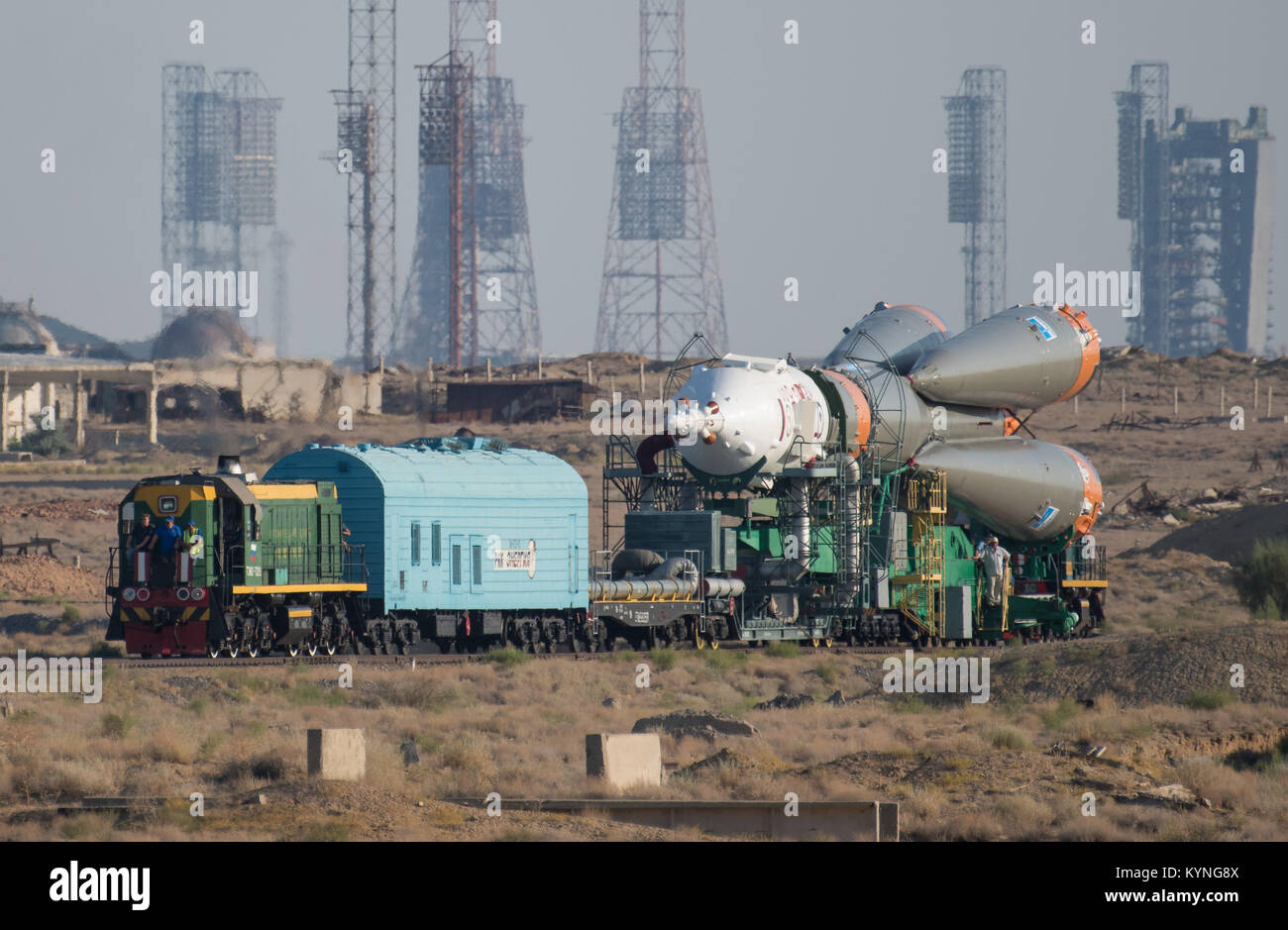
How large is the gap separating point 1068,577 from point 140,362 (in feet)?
200

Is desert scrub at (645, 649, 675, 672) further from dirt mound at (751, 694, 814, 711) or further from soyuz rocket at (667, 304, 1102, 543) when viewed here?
dirt mound at (751, 694, 814, 711)

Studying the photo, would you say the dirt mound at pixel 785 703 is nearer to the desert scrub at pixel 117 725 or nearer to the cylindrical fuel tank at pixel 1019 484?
the desert scrub at pixel 117 725

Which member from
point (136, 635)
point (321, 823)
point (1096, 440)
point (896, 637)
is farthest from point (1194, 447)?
point (321, 823)

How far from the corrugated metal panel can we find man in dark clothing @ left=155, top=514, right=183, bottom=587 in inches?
143

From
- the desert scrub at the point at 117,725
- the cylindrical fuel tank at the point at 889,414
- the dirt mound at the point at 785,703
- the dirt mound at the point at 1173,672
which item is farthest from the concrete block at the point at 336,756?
the cylindrical fuel tank at the point at 889,414

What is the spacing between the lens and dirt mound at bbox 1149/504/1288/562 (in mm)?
58562

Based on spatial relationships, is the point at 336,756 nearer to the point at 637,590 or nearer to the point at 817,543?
the point at 637,590

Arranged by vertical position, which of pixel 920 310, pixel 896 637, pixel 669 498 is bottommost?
pixel 896 637

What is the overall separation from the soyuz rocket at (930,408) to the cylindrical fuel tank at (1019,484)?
0.03 metres

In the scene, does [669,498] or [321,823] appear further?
[669,498]

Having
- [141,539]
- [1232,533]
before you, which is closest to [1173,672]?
[141,539]
